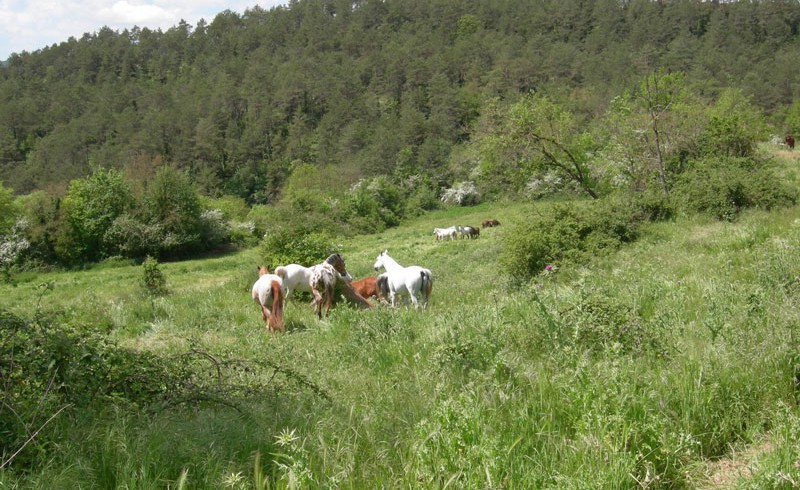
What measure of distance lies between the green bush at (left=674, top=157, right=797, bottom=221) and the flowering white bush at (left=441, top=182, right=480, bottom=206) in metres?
45.7

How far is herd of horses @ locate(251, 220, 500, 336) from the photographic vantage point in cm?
989

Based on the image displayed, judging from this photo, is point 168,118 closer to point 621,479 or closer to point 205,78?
point 205,78

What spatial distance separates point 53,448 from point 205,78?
5173 inches

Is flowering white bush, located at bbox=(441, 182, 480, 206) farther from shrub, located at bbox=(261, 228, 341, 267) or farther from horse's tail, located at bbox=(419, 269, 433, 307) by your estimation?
horse's tail, located at bbox=(419, 269, 433, 307)

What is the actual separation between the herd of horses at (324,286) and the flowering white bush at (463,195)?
165 feet

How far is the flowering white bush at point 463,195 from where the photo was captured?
61.9 meters

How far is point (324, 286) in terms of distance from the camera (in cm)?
A: 1109

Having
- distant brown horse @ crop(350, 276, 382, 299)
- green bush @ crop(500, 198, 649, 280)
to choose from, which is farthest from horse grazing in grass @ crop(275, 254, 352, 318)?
green bush @ crop(500, 198, 649, 280)

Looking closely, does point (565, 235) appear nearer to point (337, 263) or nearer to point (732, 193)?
point (732, 193)

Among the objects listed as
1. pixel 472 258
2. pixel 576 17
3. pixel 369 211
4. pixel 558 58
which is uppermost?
pixel 576 17

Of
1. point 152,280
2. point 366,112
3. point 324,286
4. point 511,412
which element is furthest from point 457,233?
point 366,112

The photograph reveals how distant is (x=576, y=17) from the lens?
116688mm

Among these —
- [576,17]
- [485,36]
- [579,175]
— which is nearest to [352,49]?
[485,36]

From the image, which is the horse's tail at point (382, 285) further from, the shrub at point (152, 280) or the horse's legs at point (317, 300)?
the shrub at point (152, 280)
